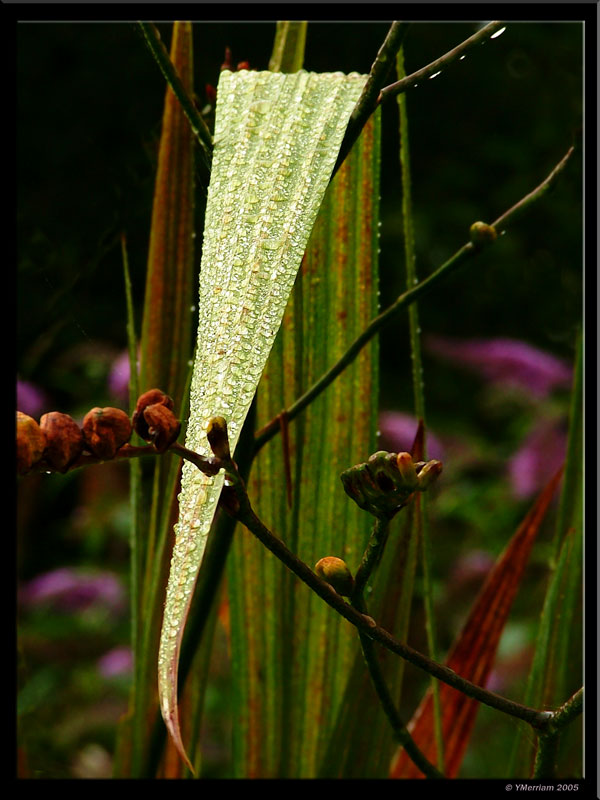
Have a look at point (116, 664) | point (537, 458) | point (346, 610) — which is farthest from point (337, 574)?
point (537, 458)

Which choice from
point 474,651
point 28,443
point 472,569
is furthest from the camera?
point 472,569

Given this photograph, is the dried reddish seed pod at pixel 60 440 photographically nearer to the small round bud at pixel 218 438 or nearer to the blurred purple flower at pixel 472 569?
the small round bud at pixel 218 438

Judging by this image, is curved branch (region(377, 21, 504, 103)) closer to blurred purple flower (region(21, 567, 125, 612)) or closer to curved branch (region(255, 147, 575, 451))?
curved branch (region(255, 147, 575, 451))

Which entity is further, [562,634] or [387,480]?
[562,634]

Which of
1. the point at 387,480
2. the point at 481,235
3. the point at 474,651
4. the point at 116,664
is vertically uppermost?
the point at 481,235

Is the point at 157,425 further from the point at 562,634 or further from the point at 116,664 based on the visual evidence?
the point at 116,664

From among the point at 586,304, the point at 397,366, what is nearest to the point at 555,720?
Answer: the point at 586,304

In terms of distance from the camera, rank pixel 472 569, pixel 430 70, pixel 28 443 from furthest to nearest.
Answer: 1. pixel 472 569
2. pixel 430 70
3. pixel 28 443

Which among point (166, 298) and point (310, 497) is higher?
point (166, 298)
